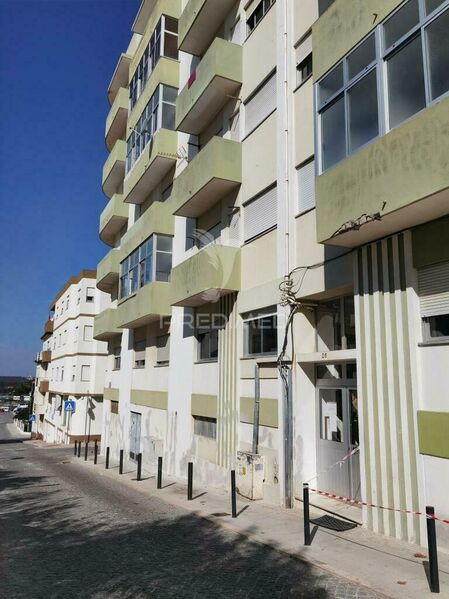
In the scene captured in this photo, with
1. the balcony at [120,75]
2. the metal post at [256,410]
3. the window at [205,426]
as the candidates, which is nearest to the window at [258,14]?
the metal post at [256,410]

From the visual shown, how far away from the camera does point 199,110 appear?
52.3 ft

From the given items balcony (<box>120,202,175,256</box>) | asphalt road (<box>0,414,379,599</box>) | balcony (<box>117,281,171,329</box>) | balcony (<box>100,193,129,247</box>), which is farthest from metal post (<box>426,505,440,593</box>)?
balcony (<box>100,193,129,247</box>)

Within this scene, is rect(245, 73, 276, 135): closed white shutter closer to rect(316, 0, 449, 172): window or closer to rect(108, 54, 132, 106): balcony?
rect(316, 0, 449, 172): window

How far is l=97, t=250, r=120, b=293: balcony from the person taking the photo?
1009 inches

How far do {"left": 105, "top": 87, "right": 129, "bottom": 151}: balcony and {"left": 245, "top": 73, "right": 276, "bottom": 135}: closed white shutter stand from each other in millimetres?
14438

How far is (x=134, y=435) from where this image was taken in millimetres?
21562

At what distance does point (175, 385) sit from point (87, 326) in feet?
90.6

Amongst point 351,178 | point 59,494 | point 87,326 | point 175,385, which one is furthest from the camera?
point 87,326

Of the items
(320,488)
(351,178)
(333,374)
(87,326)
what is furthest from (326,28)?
(87,326)

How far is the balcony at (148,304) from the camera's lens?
1805 cm

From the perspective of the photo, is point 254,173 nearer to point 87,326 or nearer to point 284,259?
point 284,259

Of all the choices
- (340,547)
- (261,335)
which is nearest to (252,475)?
(261,335)

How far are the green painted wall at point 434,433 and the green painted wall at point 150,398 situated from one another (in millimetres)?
12010

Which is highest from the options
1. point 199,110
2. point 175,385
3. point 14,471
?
point 199,110
